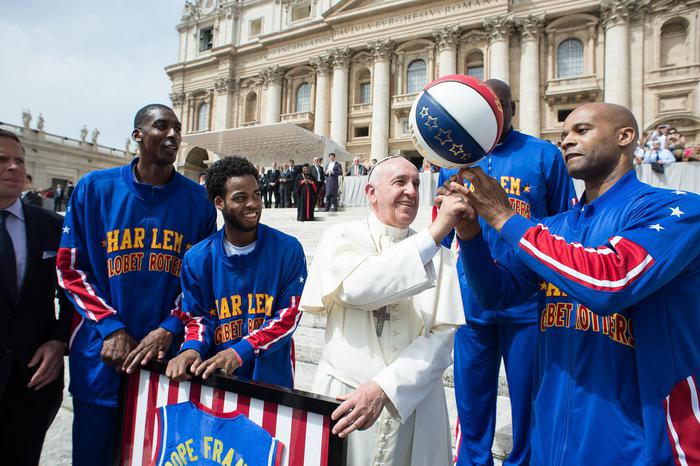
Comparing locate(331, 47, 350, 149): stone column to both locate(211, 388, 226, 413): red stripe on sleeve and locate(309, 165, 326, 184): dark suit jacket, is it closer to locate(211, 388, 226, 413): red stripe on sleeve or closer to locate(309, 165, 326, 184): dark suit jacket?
locate(309, 165, 326, 184): dark suit jacket

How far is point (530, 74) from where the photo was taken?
25.0m

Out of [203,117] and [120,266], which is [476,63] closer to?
[203,117]

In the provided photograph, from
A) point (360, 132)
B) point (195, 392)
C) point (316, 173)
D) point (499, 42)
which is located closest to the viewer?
point (195, 392)

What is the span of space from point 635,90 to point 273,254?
27.4m

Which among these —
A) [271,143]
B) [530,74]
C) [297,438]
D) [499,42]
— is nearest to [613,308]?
[297,438]

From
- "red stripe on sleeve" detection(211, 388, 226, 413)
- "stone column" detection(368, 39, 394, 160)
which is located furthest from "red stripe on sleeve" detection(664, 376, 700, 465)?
"stone column" detection(368, 39, 394, 160)

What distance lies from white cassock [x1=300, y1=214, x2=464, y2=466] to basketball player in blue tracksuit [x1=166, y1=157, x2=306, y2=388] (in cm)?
Answer: 48

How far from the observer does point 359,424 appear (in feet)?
4.80

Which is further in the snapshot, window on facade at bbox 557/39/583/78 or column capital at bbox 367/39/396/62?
column capital at bbox 367/39/396/62

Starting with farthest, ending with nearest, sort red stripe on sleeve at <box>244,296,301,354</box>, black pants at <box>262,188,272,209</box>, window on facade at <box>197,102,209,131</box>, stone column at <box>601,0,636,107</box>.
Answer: window on facade at <box>197,102,209,131</box>, stone column at <box>601,0,636,107</box>, black pants at <box>262,188,272,209</box>, red stripe on sleeve at <box>244,296,301,354</box>

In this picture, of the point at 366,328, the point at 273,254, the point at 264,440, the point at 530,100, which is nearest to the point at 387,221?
the point at 366,328

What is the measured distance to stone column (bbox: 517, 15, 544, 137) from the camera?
24.7 metres

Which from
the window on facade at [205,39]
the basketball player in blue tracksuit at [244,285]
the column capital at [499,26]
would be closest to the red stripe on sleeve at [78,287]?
the basketball player in blue tracksuit at [244,285]

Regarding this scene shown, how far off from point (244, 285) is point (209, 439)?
0.82 metres
